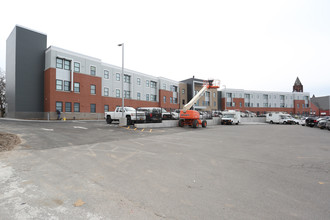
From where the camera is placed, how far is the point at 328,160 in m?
6.17

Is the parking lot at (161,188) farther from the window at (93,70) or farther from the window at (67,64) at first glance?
the window at (93,70)

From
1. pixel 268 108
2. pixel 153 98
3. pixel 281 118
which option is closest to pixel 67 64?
pixel 153 98

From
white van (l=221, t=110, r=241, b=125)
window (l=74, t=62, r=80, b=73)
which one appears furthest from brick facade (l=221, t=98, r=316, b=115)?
window (l=74, t=62, r=80, b=73)

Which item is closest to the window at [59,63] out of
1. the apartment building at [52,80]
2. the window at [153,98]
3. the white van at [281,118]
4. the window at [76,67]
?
the apartment building at [52,80]

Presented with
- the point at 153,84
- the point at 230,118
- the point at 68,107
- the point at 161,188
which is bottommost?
the point at 161,188

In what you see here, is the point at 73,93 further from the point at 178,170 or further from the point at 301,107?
the point at 301,107

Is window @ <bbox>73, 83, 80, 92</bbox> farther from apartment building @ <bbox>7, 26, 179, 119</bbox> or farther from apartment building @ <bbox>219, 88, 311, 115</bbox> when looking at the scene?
apartment building @ <bbox>219, 88, 311, 115</bbox>

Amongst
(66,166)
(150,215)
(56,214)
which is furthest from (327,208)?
(66,166)

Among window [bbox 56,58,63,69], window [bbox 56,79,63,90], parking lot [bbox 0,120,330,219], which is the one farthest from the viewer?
window [bbox 56,58,63,69]

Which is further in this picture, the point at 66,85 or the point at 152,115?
the point at 66,85

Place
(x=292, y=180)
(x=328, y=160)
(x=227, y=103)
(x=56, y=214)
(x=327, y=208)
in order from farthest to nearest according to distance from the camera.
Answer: (x=227, y=103)
(x=328, y=160)
(x=292, y=180)
(x=327, y=208)
(x=56, y=214)

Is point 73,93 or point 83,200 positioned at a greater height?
point 73,93

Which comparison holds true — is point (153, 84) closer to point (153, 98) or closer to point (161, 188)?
point (153, 98)

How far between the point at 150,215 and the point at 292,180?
391 cm
